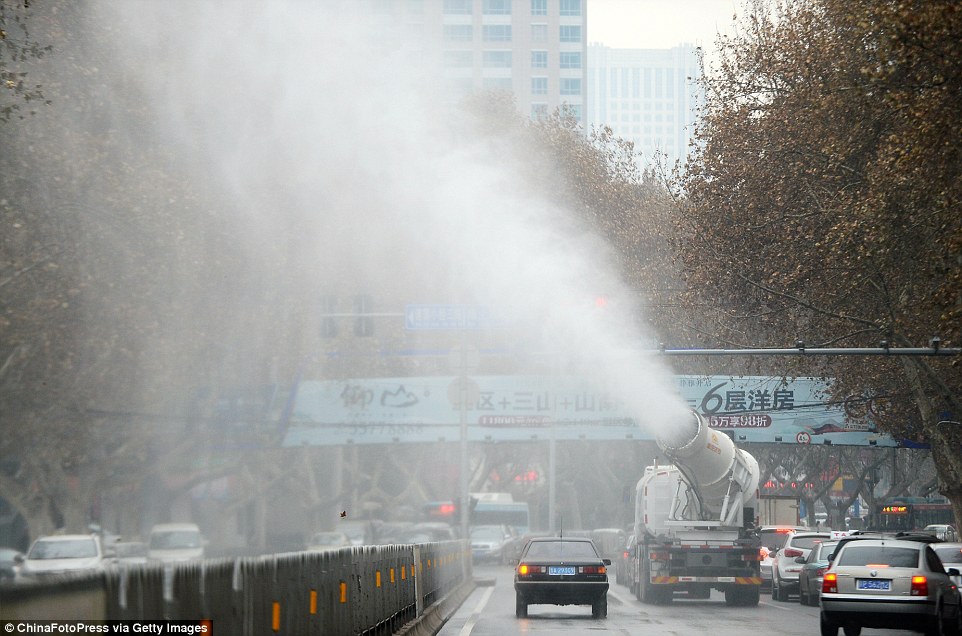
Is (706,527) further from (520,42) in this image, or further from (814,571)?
(520,42)

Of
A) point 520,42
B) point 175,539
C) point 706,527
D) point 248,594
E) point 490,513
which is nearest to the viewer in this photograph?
point 248,594

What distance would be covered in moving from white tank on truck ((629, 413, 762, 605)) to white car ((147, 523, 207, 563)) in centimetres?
1747

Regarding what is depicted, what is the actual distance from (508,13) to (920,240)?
116m

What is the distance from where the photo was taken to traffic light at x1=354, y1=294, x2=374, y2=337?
112 ft

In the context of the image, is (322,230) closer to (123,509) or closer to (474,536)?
(474,536)

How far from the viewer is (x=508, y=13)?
140875 millimetres

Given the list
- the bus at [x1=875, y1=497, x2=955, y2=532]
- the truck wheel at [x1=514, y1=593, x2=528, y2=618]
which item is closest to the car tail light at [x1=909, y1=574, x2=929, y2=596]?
the truck wheel at [x1=514, y1=593, x2=528, y2=618]


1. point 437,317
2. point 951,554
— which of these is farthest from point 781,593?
point 437,317

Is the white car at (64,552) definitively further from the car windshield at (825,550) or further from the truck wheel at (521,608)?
the car windshield at (825,550)

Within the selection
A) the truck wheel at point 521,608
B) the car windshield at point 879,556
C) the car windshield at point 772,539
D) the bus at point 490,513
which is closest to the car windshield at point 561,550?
the truck wheel at point 521,608

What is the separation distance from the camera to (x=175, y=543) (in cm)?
4178

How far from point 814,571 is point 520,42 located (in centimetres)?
11722

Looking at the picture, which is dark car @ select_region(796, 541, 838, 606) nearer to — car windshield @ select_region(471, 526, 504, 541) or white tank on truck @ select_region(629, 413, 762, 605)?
white tank on truck @ select_region(629, 413, 762, 605)

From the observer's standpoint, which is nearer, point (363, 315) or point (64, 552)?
point (64, 552)
